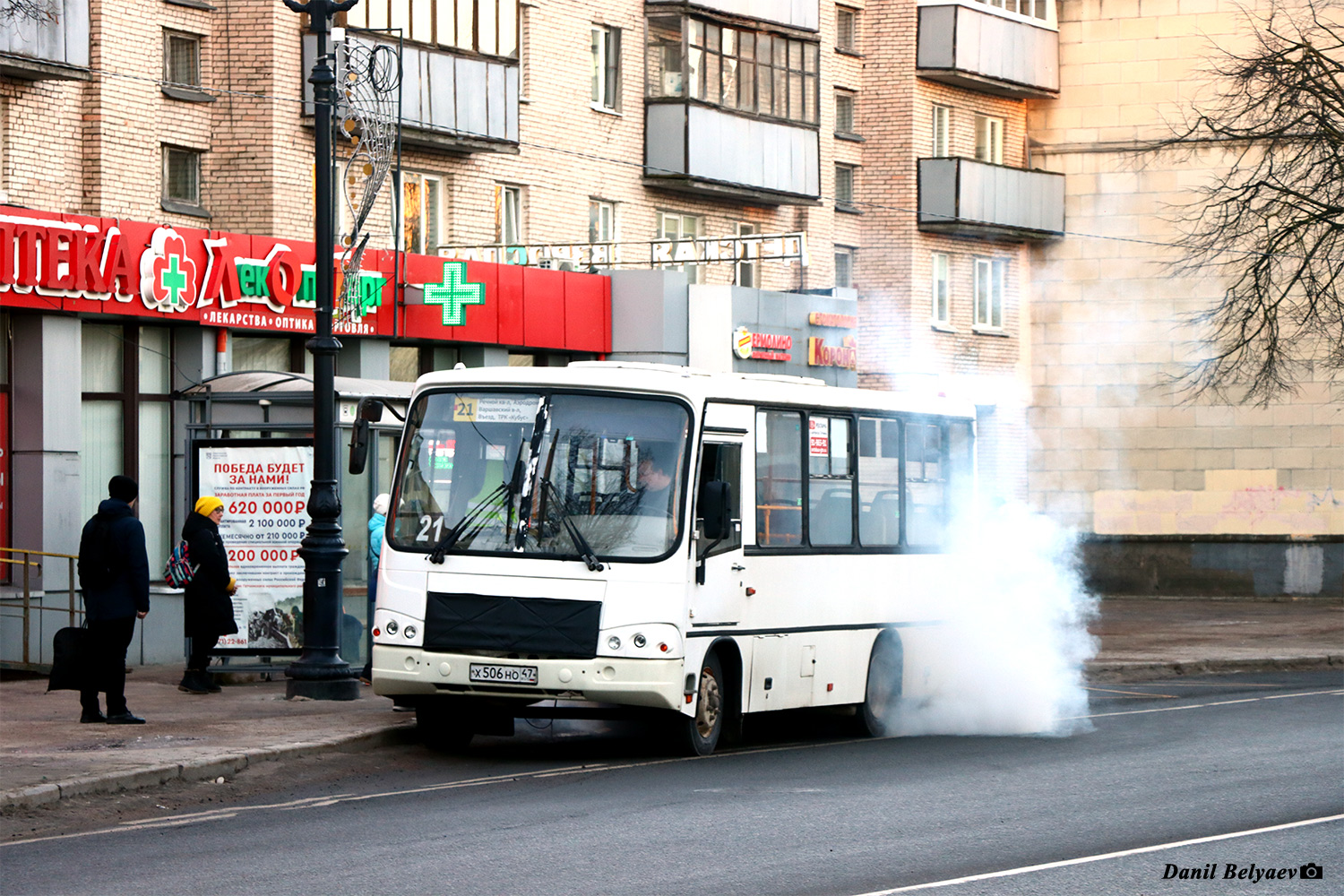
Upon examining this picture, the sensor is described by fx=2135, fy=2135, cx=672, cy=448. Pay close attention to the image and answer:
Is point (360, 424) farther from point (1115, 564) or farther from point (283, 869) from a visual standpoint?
point (1115, 564)

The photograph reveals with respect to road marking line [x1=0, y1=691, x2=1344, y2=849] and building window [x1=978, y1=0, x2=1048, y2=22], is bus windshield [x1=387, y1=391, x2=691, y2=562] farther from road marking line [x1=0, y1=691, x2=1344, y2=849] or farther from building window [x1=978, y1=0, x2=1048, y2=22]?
building window [x1=978, y1=0, x2=1048, y2=22]

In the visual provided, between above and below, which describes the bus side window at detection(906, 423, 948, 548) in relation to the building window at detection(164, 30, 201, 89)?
below

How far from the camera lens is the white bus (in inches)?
552

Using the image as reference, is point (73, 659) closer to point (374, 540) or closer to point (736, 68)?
point (374, 540)

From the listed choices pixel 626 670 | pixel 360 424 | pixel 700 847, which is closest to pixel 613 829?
pixel 700 847

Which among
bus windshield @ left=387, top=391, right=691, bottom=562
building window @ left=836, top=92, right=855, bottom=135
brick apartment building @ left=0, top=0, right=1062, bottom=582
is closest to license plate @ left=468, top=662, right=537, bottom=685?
bus windshield @ left=387, top=391, right=691, bottom=562

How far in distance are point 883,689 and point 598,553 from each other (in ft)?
13.0

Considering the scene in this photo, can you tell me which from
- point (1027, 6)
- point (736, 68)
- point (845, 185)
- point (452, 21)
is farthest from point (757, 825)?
point (1027, 6)

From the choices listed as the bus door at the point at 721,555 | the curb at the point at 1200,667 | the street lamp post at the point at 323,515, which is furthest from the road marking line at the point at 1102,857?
the curb at the point at 1200,667

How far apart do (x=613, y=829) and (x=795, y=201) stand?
1135 inches

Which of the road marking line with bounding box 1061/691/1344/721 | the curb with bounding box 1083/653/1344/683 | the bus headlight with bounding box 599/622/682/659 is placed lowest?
the curb with bounding box 1083/653/1344/683

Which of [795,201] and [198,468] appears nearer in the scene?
[198,468]

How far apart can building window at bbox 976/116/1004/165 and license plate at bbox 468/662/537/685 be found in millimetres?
32500

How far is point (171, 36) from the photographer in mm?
27078
